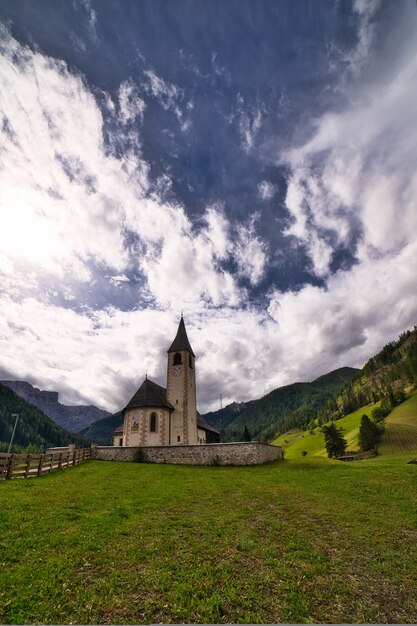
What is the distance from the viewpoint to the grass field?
595 cm

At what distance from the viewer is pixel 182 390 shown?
47531 mm

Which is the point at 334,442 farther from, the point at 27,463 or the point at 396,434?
the point at 27,463

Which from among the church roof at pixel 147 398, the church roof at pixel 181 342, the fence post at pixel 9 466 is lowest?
the fence post at pixel 9 466

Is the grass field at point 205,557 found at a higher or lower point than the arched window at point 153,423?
lower

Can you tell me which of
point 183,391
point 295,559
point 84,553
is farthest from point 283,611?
point 183,391

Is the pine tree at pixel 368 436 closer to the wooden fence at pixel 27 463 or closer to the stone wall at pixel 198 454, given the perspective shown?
the stone wall at pixel 198 454

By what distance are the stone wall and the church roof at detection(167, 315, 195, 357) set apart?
19.5 m

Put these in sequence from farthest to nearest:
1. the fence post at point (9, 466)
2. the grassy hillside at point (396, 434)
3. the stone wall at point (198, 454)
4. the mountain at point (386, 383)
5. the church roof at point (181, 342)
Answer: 1. the mountain at point (386, 383)
2. the grassy hillside at point (396, 434)
3. the church roof at point (181, 342)
4. the stone wall at point (198, 454)
5. the fence post at point (9, 466)

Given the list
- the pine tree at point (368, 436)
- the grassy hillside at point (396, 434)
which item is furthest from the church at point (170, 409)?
the pine tree at point (368, 436)

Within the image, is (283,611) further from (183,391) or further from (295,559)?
(183,391)

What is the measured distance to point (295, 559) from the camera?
8.18m

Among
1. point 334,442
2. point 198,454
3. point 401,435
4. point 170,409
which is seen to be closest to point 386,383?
point 401,435

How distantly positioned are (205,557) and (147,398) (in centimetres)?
3661

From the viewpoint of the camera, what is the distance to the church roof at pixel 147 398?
141 ft
